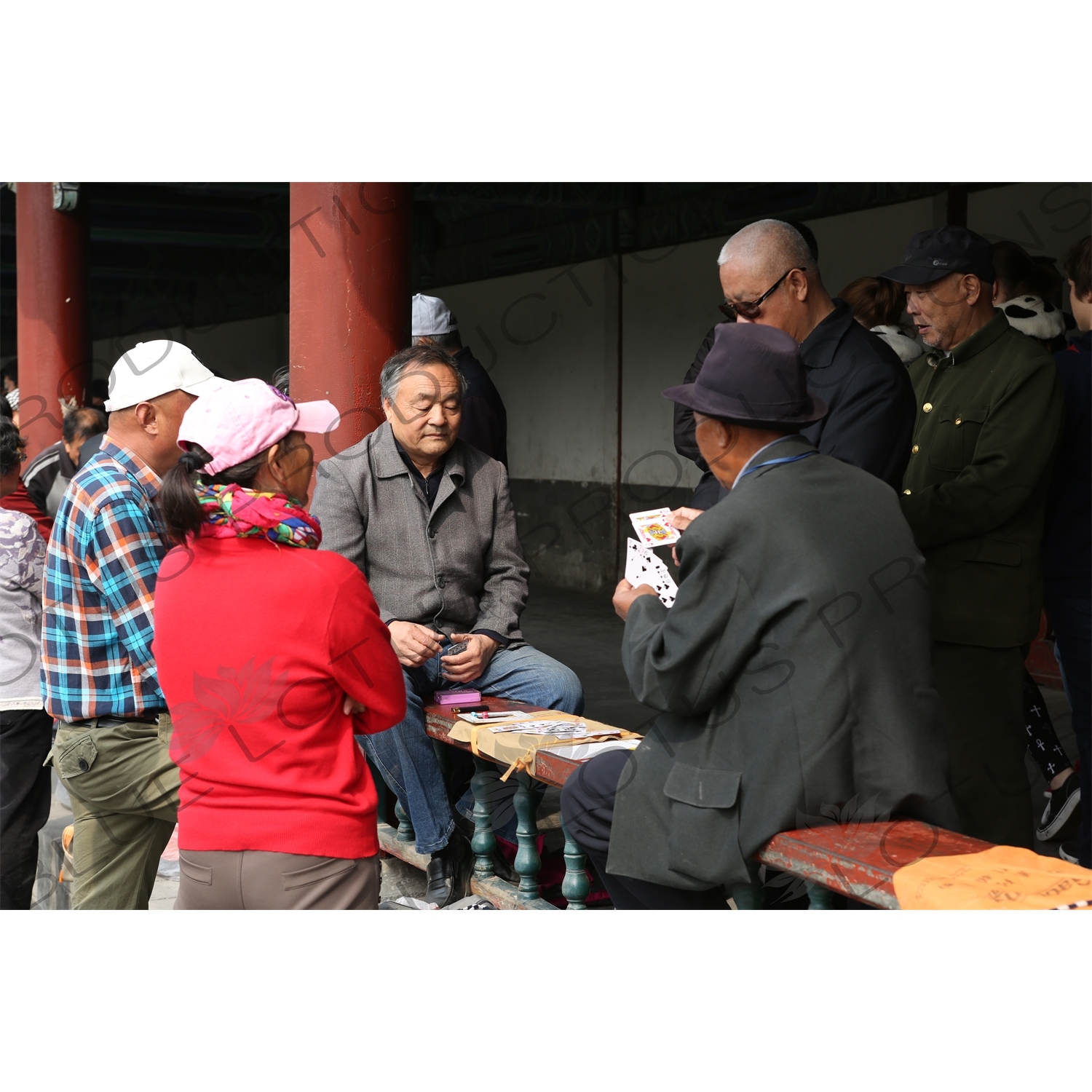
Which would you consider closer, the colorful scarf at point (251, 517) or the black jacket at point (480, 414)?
the colorful scarf at point (251, 517)

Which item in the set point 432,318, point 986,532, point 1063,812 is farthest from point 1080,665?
point 432,318

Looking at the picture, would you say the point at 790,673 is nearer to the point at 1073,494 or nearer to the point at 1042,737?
the point at 1073,494

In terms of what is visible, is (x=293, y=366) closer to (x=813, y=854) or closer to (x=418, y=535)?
(x=418, y=535)

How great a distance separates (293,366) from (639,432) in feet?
21.0

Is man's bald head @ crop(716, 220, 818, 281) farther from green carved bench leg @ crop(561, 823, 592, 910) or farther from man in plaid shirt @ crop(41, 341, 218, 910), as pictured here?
green carved bench leg @ crop(561, 823, 592, 910)

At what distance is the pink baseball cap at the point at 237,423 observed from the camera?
2199 millimetres

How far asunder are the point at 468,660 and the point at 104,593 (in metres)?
1.13

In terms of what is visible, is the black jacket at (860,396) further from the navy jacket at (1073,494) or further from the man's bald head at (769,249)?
the navy jacket at (1073,494)

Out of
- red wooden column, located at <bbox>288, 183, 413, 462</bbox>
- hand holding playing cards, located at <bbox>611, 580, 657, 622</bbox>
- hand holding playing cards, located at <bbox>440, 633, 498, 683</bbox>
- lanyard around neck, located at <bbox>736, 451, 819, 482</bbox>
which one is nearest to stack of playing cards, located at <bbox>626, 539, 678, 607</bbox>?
hand holding playing cards, located at <bbox>611, 580, 657, 622</bbox>

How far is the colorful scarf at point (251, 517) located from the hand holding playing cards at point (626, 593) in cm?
63

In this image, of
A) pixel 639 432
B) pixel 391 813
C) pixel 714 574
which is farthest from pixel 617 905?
pixel 639 432

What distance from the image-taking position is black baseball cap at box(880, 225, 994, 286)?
311cm

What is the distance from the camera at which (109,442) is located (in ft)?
9.15

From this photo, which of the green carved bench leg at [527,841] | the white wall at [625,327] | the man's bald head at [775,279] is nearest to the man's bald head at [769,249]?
the man's bald head at [775,279]
